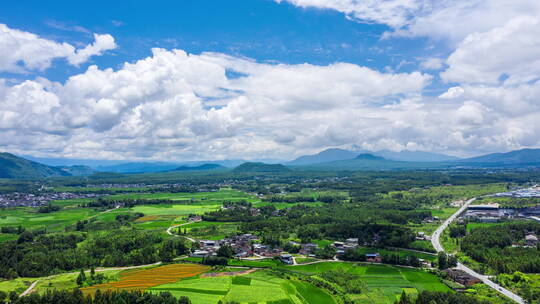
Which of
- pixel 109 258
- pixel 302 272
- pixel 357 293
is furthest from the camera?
pixel 109 258

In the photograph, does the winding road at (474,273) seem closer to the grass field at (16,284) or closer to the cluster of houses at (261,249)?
the cluster of houses at (261,249)

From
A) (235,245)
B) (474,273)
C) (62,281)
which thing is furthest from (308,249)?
(62,281)

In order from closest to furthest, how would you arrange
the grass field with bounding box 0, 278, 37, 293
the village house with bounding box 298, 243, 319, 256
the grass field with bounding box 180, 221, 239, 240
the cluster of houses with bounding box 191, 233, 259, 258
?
the grass field with bounding box 0, 278, 37, 293, the cluster of houses with bounding box 191, 233, 259, 258, the village house with bounding box 298, 243, 319, 256, the grass field with bounding box 180, 221, 239, 240

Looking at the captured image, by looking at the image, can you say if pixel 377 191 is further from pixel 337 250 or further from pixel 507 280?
pixel 507 280

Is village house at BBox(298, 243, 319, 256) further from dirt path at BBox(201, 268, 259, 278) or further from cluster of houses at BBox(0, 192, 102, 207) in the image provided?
cluster of houses at BBox(0, 192, 102, 207)

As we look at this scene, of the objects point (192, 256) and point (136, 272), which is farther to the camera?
point (192, 256)

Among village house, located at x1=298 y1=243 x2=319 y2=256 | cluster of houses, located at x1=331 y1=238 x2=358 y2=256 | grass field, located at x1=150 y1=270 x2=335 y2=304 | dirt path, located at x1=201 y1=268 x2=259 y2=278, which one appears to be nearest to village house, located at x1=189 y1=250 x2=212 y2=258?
dirt path, located at x1=201 y1=268 x2=259 y2=278

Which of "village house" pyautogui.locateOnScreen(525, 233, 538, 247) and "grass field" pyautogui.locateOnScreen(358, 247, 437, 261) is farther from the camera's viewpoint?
"village house" pyautogui.locateOnScreen(525, 233, 538, 247)

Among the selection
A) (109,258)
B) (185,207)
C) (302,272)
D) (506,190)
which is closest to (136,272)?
(109,258)
